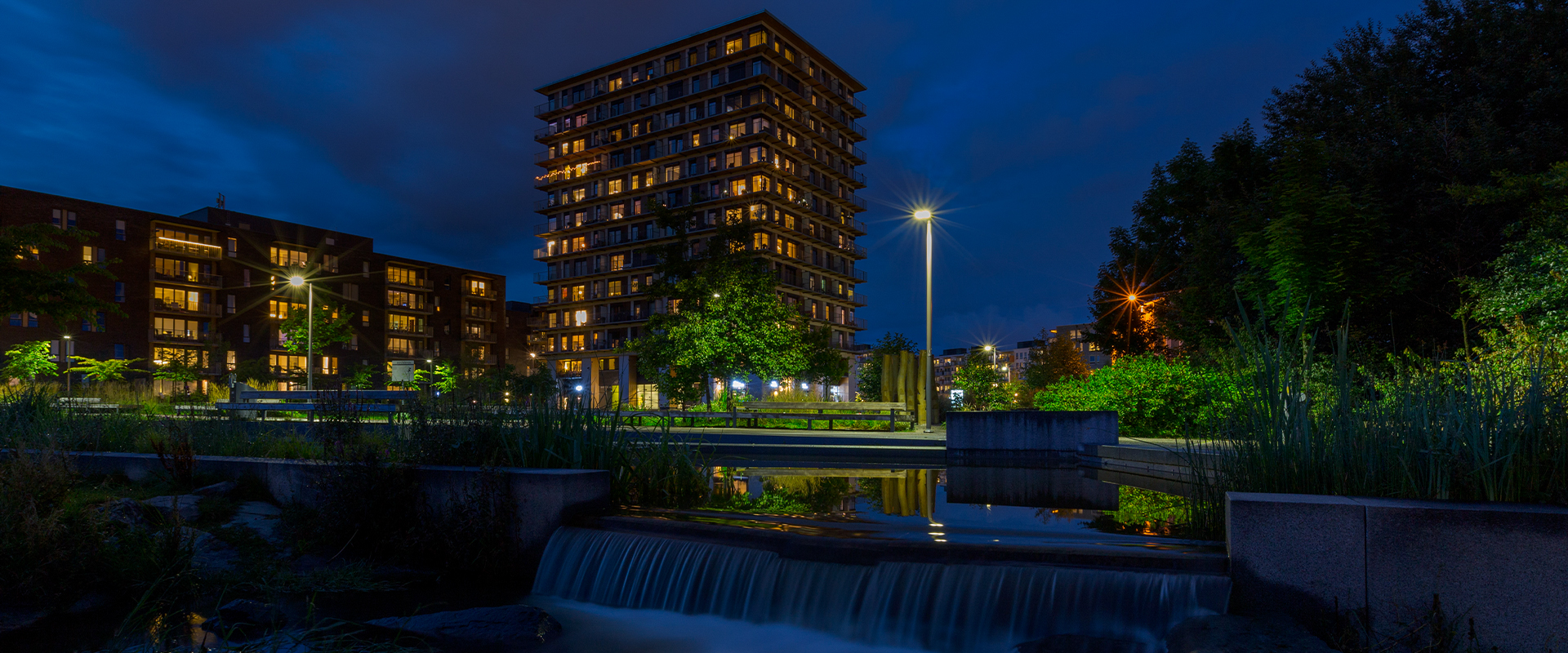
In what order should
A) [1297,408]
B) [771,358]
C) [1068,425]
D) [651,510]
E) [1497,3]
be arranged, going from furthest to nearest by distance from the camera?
[771,358] → [1497,3] → [1068,425] → [651,510] → [1297,408]

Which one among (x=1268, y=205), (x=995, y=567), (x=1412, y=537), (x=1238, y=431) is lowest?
(x=995, y=567)

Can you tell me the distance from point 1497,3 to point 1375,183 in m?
6.86

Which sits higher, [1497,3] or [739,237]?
[1497,3]

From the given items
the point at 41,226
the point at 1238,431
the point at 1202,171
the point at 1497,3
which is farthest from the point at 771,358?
the point at 1238,431

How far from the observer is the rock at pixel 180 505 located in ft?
25.7

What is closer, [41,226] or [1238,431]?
[1238,431]

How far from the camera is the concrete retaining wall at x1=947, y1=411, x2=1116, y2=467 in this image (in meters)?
13.8

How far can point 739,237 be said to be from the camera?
136 ft

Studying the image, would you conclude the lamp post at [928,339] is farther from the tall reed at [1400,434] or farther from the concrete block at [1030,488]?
the tall reed at [1400,434]

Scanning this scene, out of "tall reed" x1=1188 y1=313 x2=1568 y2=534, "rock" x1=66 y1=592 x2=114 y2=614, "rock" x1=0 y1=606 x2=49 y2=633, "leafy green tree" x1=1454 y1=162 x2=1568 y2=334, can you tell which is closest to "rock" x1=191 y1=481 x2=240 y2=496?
"rock" x1=66 y1=592 x2=114 y2=614

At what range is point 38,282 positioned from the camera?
1589cm

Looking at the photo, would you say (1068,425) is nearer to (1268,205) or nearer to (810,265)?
(1268,205)

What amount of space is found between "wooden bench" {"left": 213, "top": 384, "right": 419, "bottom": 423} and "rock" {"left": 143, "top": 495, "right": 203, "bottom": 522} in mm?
1447

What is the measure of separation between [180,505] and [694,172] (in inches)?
2762
